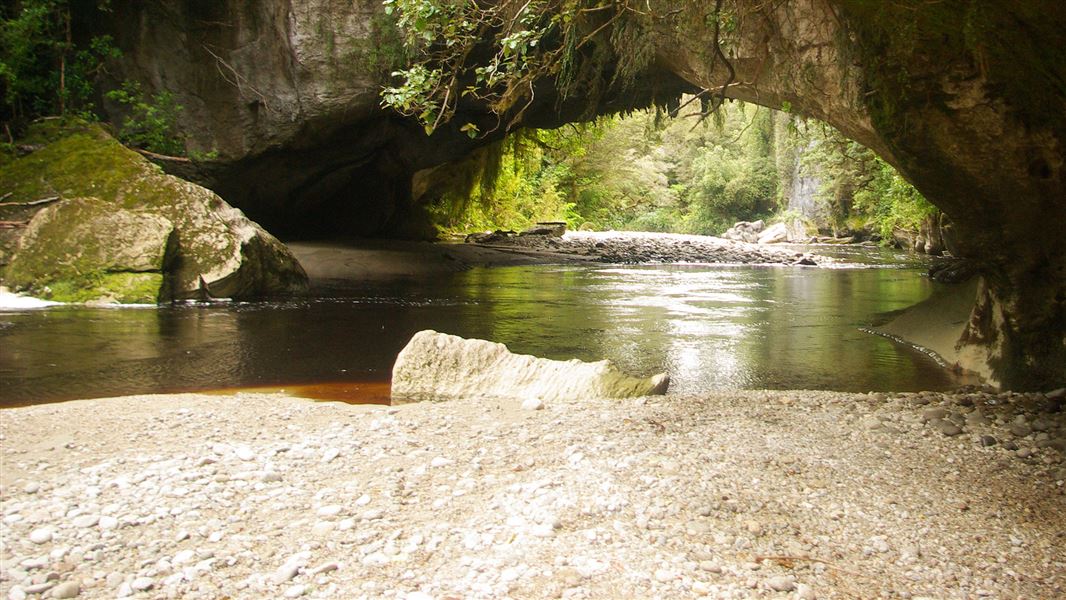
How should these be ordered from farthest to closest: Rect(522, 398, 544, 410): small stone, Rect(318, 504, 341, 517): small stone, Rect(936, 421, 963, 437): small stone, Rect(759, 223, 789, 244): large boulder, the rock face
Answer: Rect(759, 223, 789, 244): large boulder → the rock face → Rect(522, 398, 544, 410): small stone → Rect(936, 421, 963, 437): small stone → Rect(318, 504, 341, 517): small stone

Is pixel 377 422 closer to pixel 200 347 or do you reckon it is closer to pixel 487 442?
pixel 487 442

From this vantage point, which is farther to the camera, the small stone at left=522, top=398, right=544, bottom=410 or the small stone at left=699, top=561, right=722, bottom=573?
the small stone at left=522, top=398, right=544, bottom=410

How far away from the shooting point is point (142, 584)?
8.91ft

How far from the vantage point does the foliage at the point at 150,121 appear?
1423cm

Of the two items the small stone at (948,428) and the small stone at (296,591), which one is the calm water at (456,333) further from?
the small stone at (296,591)

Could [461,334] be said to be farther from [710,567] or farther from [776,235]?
[776,235]

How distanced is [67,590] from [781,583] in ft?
7.71

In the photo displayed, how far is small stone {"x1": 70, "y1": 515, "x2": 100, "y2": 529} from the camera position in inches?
122

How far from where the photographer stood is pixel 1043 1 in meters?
3.74

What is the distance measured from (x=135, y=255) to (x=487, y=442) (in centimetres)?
897

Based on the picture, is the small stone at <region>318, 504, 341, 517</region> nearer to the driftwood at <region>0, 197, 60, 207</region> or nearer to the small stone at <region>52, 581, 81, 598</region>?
the small stone at <region>52, 581, 81, 598</region>

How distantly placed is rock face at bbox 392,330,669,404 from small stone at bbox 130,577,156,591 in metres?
3.00

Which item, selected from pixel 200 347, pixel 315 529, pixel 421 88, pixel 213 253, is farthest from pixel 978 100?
pixel 213 253

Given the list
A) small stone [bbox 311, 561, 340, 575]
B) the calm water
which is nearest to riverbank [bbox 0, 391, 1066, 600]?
small stone [bbox 311, 561, 340, 575]
